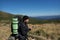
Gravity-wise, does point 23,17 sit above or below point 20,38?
above

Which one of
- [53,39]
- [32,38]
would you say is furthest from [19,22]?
[53,39]

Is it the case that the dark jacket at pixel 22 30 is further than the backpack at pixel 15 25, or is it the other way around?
the dark jacket at pixel 22 30

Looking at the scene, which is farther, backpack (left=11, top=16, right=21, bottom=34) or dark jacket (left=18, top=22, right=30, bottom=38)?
dark jacket (left=18, top=22, right=30, bottom=38)

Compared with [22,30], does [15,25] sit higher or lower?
higher

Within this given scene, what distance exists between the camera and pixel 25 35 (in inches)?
392

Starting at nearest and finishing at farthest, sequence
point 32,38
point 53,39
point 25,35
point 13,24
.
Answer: point 13,24
point 25,35
point 32,38
point 53,39

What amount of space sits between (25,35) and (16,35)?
0.52 metres

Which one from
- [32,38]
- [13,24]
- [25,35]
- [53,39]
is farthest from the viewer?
[53,39]

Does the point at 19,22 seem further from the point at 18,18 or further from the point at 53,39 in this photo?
the point at 53,39

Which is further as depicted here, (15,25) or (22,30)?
(22,30)

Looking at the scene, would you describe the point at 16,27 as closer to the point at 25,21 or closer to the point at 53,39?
the point at 25,21


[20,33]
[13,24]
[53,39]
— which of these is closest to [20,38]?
[20,33]

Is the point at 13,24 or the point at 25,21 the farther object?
the point at 25,21

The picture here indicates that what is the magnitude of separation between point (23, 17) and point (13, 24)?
87cm
